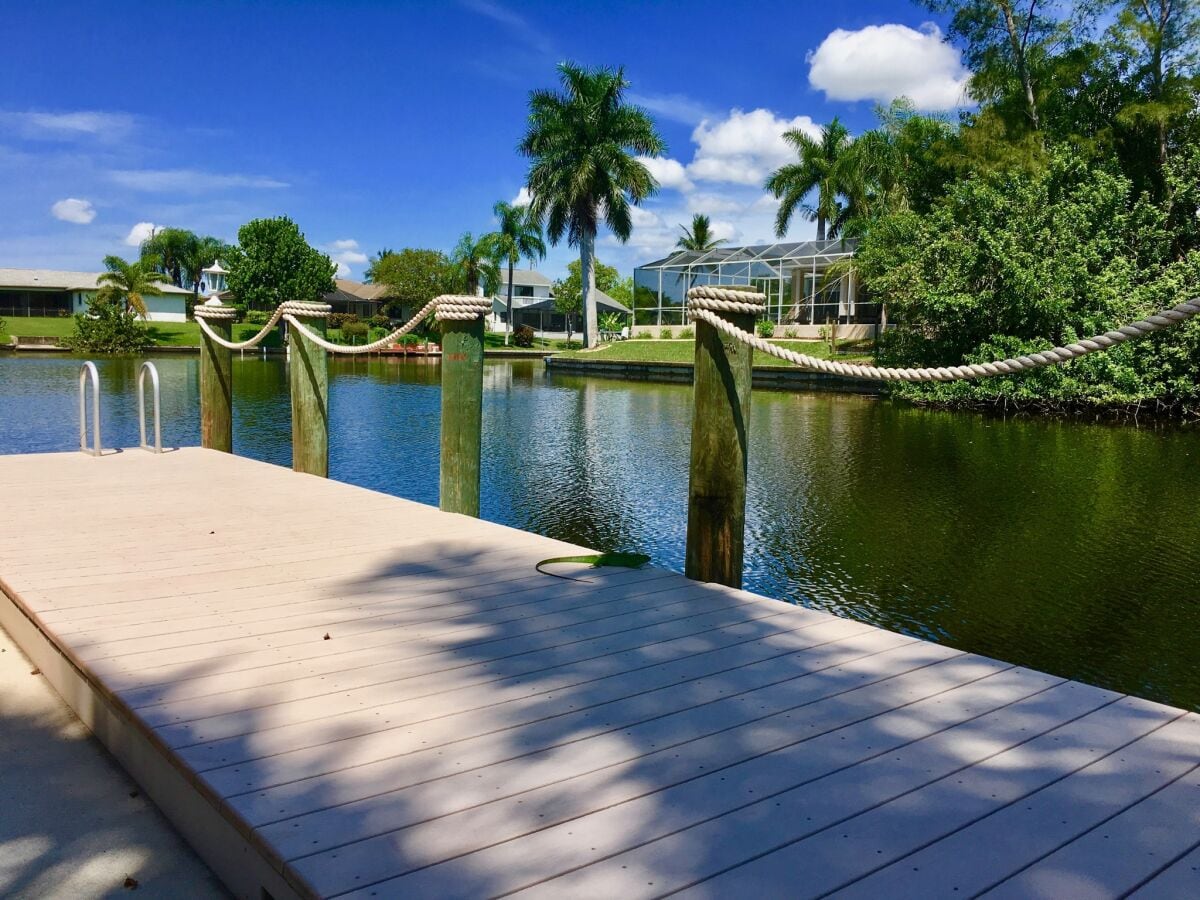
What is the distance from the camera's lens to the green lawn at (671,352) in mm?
29594

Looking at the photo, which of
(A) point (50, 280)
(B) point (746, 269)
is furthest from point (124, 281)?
(B) point (746, 269)

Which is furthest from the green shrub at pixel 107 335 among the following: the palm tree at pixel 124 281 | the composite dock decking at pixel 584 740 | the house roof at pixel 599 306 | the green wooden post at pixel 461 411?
the composite dock decking at pixel 584 740

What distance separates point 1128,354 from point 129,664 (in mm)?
19660

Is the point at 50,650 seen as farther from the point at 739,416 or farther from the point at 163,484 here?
the point at 163,484

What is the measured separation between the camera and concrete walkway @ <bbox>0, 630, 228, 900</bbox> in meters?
2.12

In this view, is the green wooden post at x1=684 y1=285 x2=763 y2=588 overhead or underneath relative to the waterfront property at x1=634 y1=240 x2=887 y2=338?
underneath

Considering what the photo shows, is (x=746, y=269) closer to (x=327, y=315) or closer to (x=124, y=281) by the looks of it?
(x=327, y=315)

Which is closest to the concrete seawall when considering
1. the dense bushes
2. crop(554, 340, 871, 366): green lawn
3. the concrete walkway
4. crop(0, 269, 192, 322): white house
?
crop(554, 340, 871, 366): green lawn

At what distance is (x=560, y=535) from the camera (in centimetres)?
784

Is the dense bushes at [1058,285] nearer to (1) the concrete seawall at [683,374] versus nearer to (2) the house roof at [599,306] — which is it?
(1) the concrete seawall at [683,374]

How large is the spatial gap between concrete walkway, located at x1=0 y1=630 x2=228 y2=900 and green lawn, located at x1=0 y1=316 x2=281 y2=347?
49.2 metres

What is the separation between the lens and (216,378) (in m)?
8.64

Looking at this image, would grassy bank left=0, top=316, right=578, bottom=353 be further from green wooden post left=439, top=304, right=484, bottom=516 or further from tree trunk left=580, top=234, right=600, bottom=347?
green wooden post left=439, top=304, right=484, bottom=516

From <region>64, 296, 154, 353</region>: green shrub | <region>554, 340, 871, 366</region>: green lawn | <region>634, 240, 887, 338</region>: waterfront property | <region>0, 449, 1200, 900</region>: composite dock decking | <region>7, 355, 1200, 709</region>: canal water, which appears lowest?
<region>7, 355, 1200, 709</region>: canal water
